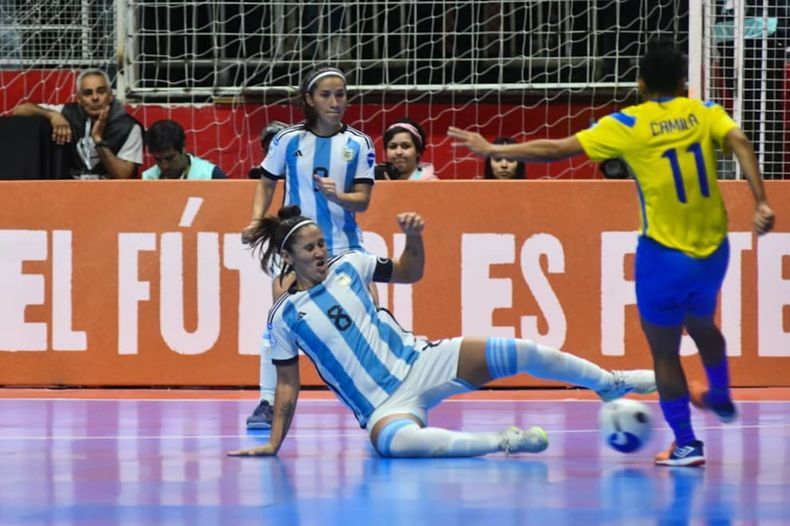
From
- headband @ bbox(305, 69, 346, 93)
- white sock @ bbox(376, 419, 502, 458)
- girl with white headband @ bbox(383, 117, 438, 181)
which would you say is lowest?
white sock @ bbox(376, 419, 502, 458)

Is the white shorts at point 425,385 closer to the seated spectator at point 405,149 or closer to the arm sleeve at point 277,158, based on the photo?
the arm sleeve at point 277,158

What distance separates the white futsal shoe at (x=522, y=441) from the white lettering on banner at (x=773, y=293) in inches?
166

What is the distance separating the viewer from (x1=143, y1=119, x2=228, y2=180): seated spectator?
1150cm

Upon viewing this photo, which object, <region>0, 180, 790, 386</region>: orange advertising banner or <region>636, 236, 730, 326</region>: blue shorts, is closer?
<region>636, 236, 730, 326</region>: blue shorts

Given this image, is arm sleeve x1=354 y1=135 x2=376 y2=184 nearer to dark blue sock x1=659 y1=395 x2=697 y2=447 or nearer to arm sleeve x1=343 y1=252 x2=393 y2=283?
arm sleeve x1=343 y1=252 x2=393 y2=283

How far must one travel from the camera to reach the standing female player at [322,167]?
8.69m

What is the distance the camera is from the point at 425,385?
7.50m

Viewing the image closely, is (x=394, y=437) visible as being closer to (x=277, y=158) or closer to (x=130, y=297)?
(x=277, y=158)

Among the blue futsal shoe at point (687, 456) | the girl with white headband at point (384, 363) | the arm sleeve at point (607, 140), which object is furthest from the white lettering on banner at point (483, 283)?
the arm sleeve at point (607, 140)

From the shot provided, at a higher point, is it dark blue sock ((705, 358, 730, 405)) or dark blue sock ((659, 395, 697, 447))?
dark blue sock ((705, 358, 730, 405))

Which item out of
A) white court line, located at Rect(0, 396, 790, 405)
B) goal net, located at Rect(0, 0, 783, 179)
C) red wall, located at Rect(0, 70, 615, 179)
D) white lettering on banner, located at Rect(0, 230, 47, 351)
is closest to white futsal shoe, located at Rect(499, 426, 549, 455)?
white court line, located at Rect(0, 396, 790, 405)

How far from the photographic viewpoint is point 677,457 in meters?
7.16

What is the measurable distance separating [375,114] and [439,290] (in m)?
2.79

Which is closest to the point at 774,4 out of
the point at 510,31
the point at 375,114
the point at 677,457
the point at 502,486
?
the point at 510,31
